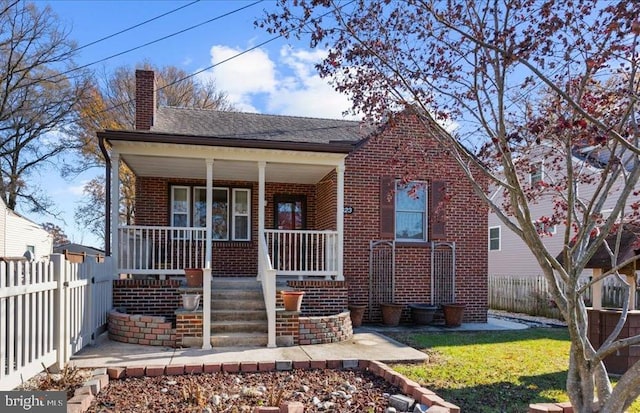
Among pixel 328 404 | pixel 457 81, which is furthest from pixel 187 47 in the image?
pixel 328 404

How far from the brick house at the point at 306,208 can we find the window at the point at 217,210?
3 cm

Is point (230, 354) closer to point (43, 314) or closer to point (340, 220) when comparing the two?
point (43, 314)

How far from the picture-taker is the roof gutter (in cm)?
821

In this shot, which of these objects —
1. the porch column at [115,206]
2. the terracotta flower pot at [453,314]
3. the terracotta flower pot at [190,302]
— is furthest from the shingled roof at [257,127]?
the terracotta flower pot at [453,314]

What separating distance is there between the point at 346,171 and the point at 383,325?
3.50 metres

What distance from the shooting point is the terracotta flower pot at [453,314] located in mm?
9945

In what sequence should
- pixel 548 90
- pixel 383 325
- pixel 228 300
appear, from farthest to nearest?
pixel 383 325 → pixel 228 300 → pixel 548 90

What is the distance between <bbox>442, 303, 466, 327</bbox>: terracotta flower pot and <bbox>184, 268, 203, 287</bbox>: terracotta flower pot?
5.38 meters

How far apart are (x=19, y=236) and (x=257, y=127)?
59.7 feet

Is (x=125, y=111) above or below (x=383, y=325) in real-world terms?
above

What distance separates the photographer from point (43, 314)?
4949mm

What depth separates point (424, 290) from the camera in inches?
414

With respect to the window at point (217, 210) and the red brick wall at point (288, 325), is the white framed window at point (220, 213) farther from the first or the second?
the red brick wall at point (288, 325)

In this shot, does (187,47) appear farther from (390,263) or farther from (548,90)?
(548,90)
